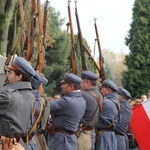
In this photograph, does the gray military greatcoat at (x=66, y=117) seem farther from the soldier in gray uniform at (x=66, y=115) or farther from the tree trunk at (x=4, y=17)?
the tree trunk at (x=4, y=17)

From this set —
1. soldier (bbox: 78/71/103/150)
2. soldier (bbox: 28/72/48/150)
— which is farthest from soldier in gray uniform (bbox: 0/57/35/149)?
soldier (bbox: 78/71/103/150)

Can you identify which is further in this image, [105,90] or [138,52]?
[138,52]

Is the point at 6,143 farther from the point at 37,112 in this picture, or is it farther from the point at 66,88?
the point at 66,88

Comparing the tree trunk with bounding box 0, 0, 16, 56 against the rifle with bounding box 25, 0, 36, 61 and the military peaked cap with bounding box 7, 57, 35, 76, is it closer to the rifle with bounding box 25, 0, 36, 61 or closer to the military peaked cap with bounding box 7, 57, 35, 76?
the rifle with bounding box 25, 0, 36, 61

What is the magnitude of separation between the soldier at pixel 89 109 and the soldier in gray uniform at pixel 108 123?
474mm

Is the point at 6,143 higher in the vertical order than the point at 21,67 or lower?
lower

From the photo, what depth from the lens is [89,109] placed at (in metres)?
7.89

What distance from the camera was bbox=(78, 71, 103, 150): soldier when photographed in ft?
25.9

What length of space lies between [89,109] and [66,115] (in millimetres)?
967

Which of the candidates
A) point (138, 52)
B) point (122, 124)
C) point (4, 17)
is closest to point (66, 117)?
point (122, 124)

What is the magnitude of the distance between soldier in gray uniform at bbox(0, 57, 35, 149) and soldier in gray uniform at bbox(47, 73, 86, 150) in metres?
1.89

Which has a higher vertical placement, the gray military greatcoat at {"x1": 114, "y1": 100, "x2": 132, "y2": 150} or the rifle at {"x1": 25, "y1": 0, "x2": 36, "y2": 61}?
the rifle at {"x1": 25, "y1": 0, "x2": 36, "y2": 61}

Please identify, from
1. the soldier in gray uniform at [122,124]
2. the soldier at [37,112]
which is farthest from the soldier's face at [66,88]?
the soldier in gray uniform at [122,124]

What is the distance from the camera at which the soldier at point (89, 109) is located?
7.90 m
